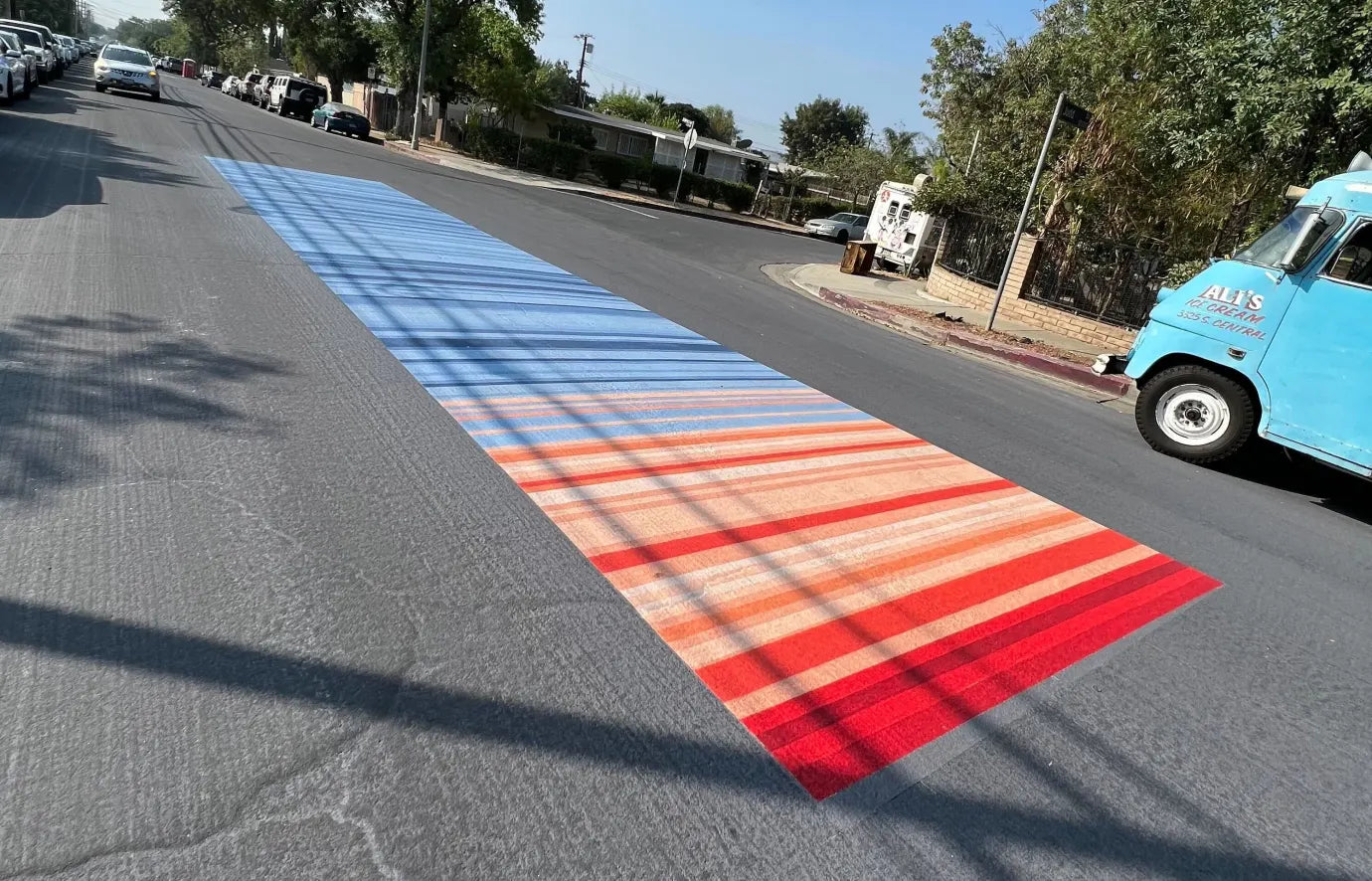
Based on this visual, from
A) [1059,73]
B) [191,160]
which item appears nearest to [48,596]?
[191,160]

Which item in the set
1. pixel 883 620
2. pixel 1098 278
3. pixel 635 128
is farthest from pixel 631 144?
pixel 883 620

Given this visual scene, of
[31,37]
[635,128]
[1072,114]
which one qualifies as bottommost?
[31,37]

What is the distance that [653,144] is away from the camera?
49656 mm

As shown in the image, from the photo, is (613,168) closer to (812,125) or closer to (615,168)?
(615,168)

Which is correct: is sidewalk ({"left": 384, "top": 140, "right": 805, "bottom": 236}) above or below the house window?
below

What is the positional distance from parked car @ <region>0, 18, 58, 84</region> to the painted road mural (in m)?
26.5

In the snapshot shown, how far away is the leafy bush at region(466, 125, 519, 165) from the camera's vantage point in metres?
34.8

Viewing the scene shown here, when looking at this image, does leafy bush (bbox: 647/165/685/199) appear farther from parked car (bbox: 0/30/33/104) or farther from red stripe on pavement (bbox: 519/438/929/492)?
red stripe on pavement (bbox: 519/438/929/492)

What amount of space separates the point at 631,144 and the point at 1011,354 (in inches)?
1631

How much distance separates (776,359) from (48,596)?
6.79 metres

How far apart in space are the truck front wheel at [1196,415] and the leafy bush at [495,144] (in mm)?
31796

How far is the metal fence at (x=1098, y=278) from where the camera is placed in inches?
529

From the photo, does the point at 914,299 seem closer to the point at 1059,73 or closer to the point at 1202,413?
the point at 1059,73

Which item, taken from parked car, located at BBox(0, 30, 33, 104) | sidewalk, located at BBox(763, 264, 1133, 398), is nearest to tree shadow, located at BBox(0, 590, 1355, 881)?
sidewalk, located at BBox(763, 264, 1133, 398)
